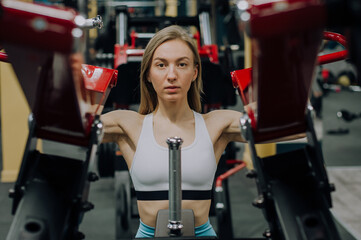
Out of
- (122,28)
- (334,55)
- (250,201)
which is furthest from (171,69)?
(250,201)

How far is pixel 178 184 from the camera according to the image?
37.9 inches

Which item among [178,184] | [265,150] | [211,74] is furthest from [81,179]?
[265,150]

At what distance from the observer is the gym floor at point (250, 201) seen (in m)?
2.91

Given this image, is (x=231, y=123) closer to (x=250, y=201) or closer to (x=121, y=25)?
(x=121, y=25)

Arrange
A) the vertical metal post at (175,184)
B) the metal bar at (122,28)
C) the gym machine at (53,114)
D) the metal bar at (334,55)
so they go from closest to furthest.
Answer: the gym machine at (53,114), the vertical metal post at (175,184), the metal bar at (334,55), the metal bar at (122,28)

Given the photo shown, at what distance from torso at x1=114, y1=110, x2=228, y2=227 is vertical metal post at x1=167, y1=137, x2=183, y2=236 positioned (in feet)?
0.88

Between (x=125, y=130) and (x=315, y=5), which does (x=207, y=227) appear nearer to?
(x=125, y=130)

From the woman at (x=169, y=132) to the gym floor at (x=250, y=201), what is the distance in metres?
1.47

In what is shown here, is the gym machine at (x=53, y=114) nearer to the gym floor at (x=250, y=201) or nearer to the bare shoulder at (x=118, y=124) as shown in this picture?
the bare shoulder at (x=118, y=124)

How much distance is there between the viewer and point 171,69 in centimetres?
121

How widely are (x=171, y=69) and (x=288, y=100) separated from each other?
1.56ft

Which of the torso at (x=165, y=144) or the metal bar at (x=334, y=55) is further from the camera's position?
the torso at (x=165, y=144)

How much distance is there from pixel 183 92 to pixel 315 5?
0.66 m

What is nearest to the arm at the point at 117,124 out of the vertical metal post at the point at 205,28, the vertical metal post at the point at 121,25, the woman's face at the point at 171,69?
the woman's face at the point at 171,69
